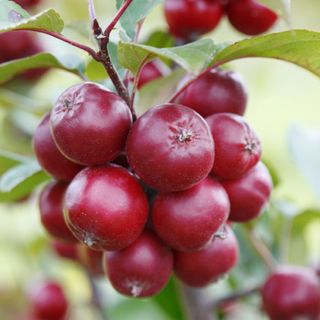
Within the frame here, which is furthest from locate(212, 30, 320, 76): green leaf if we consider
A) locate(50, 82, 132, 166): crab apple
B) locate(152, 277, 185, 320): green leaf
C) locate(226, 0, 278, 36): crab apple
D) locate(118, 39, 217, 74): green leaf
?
locate(152, 277, 185, 320): green leaf

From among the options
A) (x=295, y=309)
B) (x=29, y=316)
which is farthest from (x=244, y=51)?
(x=29, y=316)

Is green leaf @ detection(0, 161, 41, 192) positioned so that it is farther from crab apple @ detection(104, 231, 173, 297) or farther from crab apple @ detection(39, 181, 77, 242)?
crab apple @ detection(104, 231, 173, 297)

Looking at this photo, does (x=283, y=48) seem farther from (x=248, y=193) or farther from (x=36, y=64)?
(x=36, y=64)

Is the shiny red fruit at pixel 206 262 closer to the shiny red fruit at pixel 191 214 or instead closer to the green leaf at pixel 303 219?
the shiny red fruit at pixel 191 214

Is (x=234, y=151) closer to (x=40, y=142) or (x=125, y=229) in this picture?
(x=125, y=229)

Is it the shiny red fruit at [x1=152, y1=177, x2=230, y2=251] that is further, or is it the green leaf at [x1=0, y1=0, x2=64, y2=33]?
the shiny red fruit at [x1=152, y1=177, x2=230, y2=251]

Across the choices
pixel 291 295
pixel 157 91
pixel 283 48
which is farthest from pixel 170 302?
pixel 283 48
